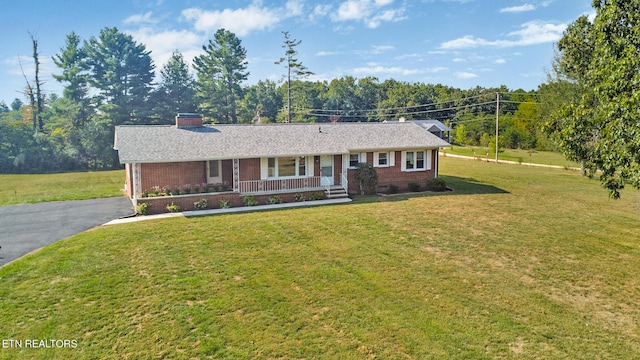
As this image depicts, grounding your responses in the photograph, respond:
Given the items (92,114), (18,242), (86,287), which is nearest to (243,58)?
(92,114)

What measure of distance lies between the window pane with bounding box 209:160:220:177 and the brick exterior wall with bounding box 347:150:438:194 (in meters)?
7.60

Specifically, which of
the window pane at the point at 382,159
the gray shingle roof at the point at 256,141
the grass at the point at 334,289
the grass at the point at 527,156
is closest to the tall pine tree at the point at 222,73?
the grass at the point at 527,156

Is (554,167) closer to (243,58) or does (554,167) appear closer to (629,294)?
(629,294)

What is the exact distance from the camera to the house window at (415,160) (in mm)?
24766

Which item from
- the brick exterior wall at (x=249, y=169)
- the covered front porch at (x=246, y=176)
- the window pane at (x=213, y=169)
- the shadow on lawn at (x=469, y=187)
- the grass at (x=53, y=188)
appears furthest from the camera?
the shadow on lawn at (x=469, y=187)

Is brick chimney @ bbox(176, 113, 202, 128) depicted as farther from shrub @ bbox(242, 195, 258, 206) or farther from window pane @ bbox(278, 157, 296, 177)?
shrub @ bbox(242, 195, 258, 206)

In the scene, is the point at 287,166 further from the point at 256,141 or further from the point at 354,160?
the point at 354,160

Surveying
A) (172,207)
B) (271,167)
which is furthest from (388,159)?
(172,207)

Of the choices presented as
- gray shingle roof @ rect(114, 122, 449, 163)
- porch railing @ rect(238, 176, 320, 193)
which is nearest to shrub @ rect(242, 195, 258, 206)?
porch railing @ rect(238, 176, 320, 193)

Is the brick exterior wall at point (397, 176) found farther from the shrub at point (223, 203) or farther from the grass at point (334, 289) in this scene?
the shrub at point (223, 203)

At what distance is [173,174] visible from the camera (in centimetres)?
2036

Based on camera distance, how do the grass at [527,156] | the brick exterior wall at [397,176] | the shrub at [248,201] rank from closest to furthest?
the shrub at [248,201] < the brick exterior wall at [397,176] < the grass at [527,156]

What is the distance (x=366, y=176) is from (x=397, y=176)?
2.84 metres

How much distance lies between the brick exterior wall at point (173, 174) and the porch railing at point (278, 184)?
7.96ft
